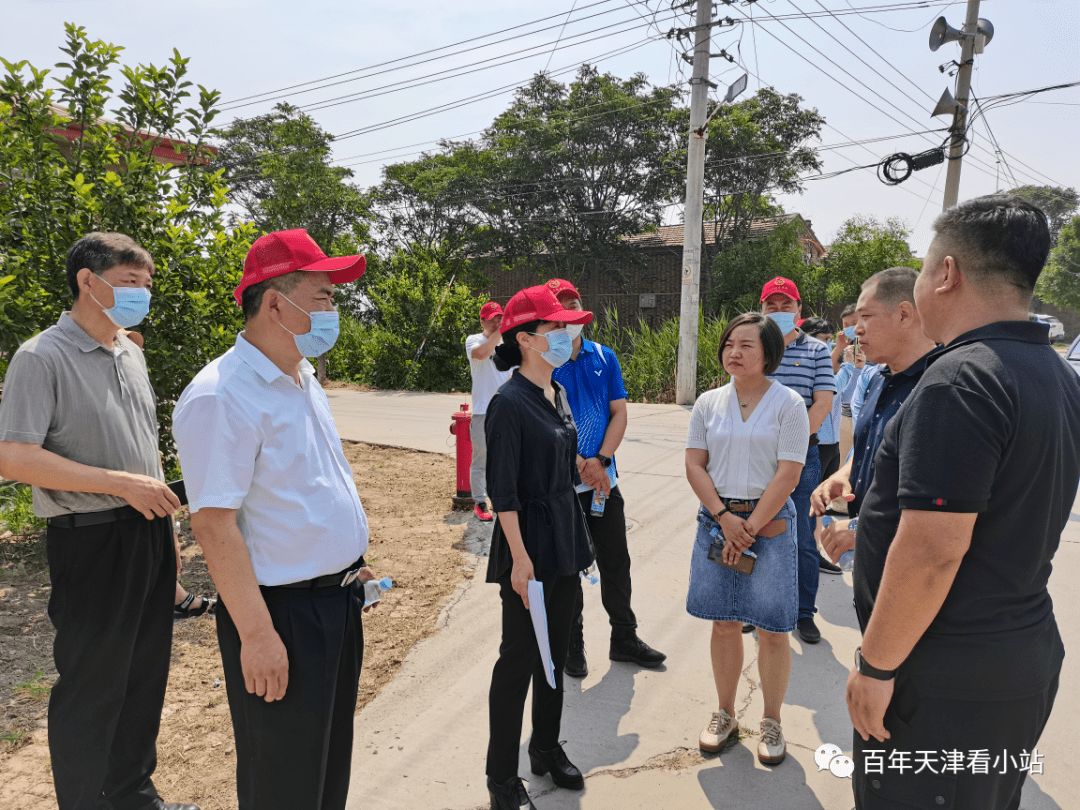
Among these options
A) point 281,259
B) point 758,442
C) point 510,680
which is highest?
point 281,259

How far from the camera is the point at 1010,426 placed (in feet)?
5.01

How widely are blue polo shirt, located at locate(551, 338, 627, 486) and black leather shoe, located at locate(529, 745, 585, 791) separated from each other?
5.12 ft

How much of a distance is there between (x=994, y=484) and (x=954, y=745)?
64 centimetres

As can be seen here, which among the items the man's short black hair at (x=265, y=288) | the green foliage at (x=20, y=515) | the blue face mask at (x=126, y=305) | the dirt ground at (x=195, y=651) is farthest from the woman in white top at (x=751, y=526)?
the green foliage at (x=20, y=515)

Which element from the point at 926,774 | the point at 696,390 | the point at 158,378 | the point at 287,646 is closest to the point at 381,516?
the point at 158,378

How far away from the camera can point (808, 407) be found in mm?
4371

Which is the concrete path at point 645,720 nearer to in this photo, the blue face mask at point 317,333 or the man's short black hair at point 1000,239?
the blue face mask at point 317,333

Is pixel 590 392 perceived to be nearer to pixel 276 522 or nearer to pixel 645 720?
pixel 645 720

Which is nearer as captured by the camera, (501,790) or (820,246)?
(501,790)

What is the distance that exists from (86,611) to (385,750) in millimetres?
1400

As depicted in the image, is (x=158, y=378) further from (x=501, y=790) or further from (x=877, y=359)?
(x=877, y=359)

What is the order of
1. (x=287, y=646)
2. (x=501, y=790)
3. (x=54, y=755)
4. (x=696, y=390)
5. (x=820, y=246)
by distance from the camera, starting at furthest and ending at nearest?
(x=820, y=246) → (x=696, y=390) → (x=501, y=790) → (x=54, y=755) → (x=287, y=646)

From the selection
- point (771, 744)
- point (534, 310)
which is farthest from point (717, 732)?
point (534, 310)

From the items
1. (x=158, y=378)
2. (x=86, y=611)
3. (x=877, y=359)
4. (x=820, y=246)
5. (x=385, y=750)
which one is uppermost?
(x=820, y=246)
